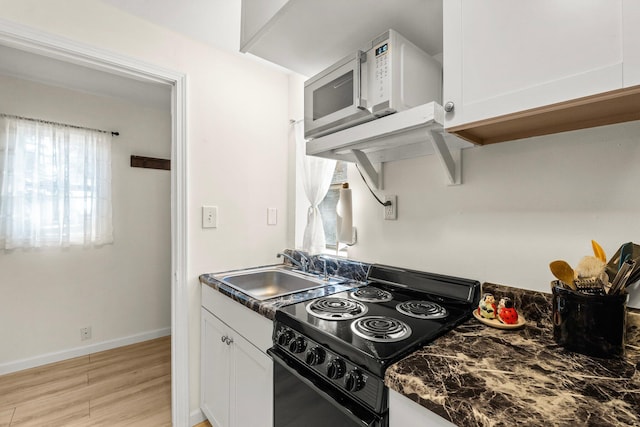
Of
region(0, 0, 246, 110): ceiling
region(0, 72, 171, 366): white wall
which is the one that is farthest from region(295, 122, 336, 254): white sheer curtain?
region(0, 72, 171, 366): white wall

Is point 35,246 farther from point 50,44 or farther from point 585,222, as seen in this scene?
point 585,222

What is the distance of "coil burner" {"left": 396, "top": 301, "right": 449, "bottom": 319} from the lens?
3.40 ft

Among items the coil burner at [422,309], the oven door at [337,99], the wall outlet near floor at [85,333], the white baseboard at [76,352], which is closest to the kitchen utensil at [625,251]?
the coil burner at [422,309]

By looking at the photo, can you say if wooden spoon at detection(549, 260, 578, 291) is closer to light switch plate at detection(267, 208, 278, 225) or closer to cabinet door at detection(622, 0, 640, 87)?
cabinet door at detection(622, 0, 640, 87)

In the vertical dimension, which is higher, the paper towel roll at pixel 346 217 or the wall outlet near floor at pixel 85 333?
the paper towel roll at pixel 346 217

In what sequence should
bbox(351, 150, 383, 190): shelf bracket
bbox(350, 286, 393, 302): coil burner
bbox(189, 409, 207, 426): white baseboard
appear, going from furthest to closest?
bbox(189, 409, 207, 426): white baseboard → bbox(351, 150, 383, 190): shelf bracket → bbox(350, 286, 393, 302): coil burner

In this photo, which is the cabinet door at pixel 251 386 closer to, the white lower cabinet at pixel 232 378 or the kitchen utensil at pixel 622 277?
the white lower cabinet at pixel 232 378

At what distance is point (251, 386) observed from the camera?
4.06 feet

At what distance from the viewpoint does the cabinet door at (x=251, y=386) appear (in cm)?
113

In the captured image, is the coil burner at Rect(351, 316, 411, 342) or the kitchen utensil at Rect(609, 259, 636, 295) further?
the coil burner at Rect(351, 316, 411, 342)

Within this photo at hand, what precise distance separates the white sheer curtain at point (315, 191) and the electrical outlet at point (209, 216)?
0.59 metres

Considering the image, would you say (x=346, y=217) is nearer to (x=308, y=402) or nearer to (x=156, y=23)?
(x=308, y=402)

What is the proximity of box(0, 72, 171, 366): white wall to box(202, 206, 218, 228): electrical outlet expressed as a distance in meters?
1.55

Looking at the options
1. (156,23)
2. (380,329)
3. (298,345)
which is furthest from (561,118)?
(156,23)
